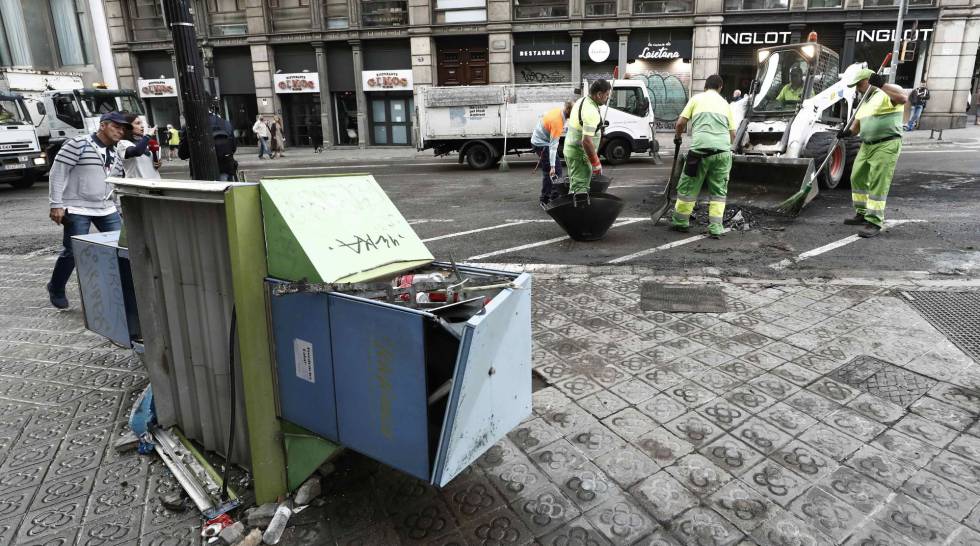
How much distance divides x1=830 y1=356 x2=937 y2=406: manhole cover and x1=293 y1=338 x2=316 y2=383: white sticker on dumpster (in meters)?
3.16

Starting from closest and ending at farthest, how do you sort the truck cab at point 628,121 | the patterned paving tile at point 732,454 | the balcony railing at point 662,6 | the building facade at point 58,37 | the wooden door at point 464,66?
the patterned paving tile at point 732,454
the truck cab at point 628,121
the balcony railing at point 662,6
the wooden door at point 464,66
the building facade at point 58,37

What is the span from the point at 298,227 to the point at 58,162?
411 cm

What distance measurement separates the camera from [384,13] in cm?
2562

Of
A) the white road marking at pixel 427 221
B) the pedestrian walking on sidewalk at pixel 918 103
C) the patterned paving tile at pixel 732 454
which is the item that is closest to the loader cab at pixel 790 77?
the white road marking at pixel 427 221

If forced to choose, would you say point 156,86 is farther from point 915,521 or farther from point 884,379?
point 915,521

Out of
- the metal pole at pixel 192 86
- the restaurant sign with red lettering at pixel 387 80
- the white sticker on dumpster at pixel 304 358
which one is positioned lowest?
the white sticker on dumpster at pixel 304 358

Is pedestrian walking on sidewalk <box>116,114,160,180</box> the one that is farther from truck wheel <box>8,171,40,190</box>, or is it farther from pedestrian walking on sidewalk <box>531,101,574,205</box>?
truck wheel <box>8,171,40,190</box>

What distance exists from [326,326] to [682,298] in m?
3.66

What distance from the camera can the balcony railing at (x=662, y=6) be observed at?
23562mm

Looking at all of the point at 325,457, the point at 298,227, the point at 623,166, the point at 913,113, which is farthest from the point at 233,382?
the point at 913,113

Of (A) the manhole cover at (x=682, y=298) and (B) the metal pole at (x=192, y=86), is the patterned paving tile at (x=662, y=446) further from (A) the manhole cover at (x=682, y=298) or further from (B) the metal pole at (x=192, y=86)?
(B) the metal pole at (x=192, y=86)

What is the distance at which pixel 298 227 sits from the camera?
2.38 metres

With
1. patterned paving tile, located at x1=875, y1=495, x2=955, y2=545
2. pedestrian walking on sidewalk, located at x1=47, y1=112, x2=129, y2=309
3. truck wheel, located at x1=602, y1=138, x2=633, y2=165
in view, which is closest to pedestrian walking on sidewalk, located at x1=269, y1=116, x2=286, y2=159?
truck wheel, located at x1=602, y1=138, x2=633, y2=165

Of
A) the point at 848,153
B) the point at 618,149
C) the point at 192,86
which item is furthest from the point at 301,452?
the point at 618,149
